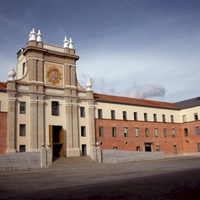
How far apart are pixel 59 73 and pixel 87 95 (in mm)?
5884

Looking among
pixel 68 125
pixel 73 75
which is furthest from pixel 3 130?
pixel 73 75

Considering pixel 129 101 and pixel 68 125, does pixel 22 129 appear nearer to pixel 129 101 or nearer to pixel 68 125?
pixel 68 125

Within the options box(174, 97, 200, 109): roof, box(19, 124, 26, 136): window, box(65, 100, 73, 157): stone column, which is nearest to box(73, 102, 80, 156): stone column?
box(65, 100, 73, 157): stone column

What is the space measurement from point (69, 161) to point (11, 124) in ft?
29.5

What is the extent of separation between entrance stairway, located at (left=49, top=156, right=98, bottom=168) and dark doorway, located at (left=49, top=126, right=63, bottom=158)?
281 centimetres

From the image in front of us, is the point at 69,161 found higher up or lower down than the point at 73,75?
lower down

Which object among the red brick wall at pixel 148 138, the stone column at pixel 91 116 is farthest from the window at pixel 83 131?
the red brick wall at pixel 148 138

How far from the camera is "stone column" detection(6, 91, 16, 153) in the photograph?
33812 mm

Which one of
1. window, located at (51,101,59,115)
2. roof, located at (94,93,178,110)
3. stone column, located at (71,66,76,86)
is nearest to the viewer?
window, located at (51,101,59,115)

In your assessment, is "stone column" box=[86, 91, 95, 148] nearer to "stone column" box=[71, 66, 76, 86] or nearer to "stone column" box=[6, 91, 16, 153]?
"stone column" box=[71, 66, 76, 86]

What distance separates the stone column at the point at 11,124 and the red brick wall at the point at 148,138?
13958mm

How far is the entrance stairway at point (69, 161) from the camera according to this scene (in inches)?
1297

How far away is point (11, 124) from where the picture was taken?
34438 millimetres

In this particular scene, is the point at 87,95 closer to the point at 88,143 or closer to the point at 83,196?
the point at 88,143
